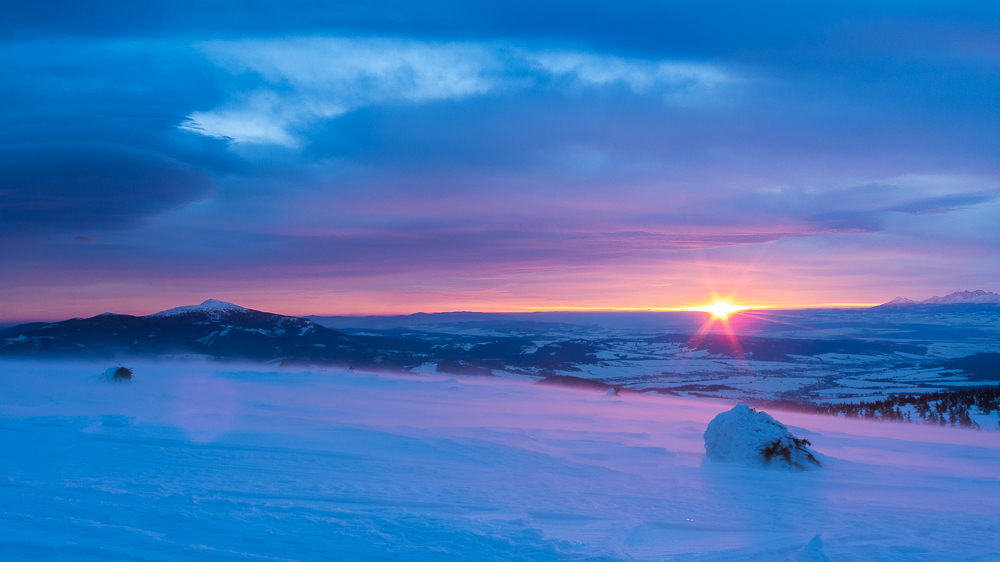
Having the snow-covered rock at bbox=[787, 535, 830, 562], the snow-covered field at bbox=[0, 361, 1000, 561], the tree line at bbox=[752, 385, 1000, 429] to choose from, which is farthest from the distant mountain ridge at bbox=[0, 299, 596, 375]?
the snow-covered rock at bbox=[787, 535, 830, 562]

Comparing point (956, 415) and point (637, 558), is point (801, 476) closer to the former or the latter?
point (637, 558)

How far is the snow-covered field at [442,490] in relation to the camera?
18.1 ft

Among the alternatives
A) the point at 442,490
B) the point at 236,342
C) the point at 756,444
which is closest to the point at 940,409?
the point at 756,444

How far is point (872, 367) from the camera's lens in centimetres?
13900

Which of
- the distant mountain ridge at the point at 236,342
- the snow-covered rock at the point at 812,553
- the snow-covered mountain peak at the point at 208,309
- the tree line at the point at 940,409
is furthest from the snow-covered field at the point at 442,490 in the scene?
the snow-covered mountain peak at the point at 208,309

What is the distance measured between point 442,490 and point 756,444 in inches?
230

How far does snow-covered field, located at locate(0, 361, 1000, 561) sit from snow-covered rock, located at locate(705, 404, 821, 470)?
313mm

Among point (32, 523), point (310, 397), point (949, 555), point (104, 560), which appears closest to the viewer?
point (104, 560)

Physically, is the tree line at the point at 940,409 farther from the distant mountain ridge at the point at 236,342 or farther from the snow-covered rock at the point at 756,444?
the distant mountain ridge at the point at 236,342

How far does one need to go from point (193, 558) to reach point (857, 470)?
32.2 feet

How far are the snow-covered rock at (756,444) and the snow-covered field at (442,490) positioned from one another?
0.31 m

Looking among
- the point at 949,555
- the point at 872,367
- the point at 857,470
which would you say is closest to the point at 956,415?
the point at 857,470

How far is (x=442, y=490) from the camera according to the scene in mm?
7562

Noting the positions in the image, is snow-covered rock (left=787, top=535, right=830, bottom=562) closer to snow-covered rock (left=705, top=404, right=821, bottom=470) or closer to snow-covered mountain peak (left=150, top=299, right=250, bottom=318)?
snow-covered rock (left=705, top=404, right=821, bottom=470)
